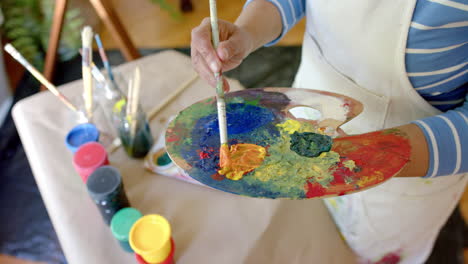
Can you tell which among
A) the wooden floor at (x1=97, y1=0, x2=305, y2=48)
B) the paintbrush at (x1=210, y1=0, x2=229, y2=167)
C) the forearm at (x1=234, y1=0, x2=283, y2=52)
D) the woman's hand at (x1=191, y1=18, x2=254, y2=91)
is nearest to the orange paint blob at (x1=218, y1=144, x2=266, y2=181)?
the paintbrush at (x1=210, y1=0, x2=229, y2=167)

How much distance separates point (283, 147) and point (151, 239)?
26cm

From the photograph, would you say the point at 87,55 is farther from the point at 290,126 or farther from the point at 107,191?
the point at 290,126

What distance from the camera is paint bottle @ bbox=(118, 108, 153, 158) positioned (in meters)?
0.68

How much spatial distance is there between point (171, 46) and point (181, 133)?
1.48 m

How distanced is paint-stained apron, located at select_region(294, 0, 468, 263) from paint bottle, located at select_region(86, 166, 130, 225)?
0.44 metres

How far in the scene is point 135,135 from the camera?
27.0 inches

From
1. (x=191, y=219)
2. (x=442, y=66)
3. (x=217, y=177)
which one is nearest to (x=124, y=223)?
(x=191, y=219)

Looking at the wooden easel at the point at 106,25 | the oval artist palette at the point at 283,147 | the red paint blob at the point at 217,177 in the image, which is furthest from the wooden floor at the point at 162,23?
the red paint blob at the point at 217,177

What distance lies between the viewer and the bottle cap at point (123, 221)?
1.77ft

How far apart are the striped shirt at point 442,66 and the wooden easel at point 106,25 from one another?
99 centimetres

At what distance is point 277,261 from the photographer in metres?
0.57

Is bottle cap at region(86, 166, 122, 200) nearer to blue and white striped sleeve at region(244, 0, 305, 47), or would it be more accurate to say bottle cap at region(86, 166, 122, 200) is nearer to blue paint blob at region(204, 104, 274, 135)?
blue paint blob at region(204, 104, 274, 135)

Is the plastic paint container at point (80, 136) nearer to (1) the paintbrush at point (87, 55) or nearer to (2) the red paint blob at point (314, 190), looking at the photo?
(1) the paintbrush at point (87, 55)

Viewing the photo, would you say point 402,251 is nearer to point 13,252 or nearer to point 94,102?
point 94,102
